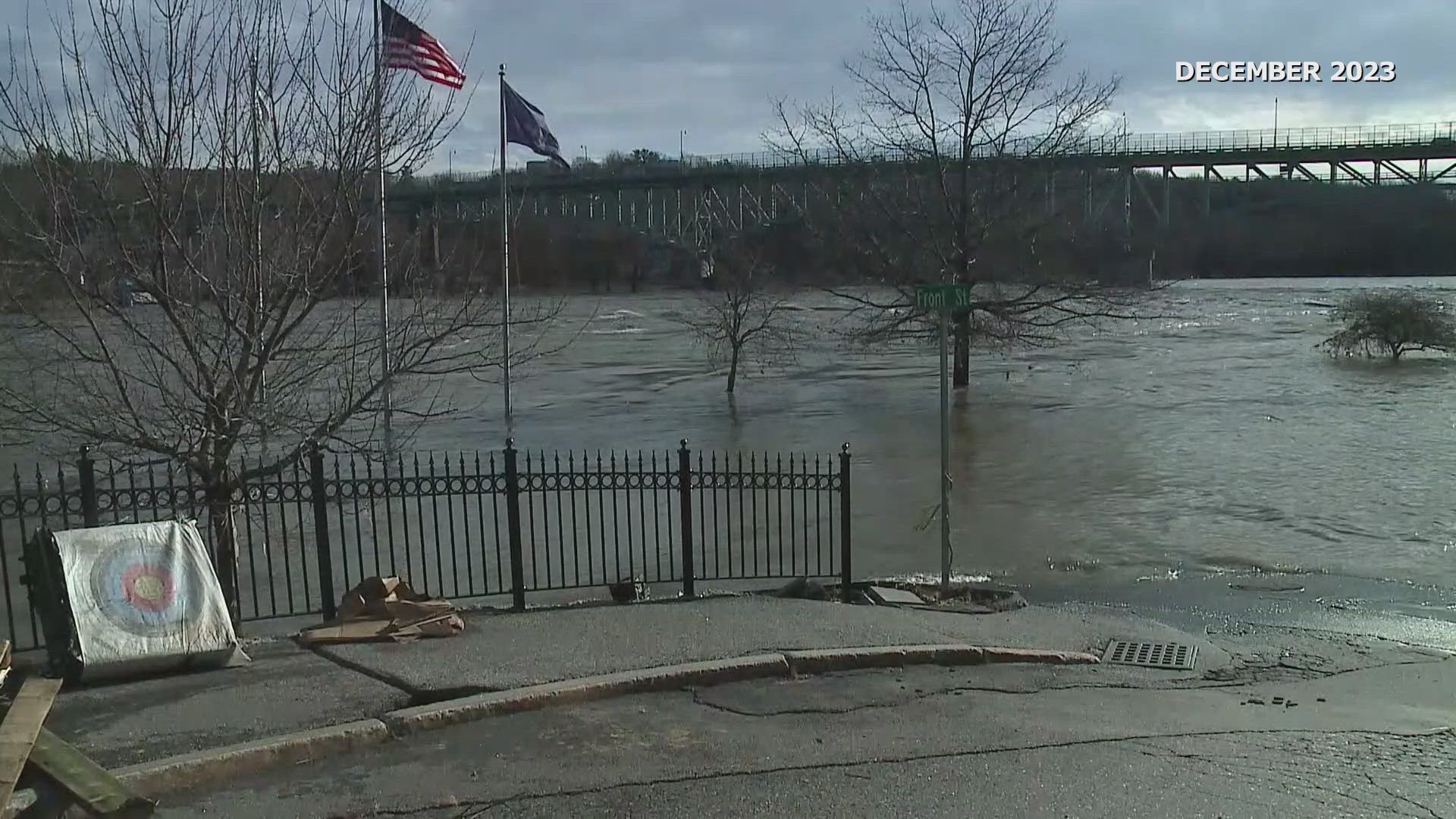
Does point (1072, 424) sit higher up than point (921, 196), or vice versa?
point (921, 196)

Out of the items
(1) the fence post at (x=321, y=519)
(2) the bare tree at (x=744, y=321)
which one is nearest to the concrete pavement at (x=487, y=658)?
(1) the fence post at (x=321, y=519)

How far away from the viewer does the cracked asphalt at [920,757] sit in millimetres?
5566

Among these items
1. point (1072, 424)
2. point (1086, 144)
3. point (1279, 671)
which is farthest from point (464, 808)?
point (1086, 144)

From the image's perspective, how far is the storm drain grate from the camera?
28.6ft

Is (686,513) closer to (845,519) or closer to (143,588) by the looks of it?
(845,519)

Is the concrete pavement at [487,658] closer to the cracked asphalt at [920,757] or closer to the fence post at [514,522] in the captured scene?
the fence post at [514,522]

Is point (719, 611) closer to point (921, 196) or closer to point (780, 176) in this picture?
point (921, 196)

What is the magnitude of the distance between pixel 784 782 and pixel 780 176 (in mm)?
53422

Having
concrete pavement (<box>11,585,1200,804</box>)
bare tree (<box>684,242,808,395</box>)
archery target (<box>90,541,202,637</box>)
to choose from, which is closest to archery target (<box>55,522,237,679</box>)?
archery target (<box>90,541,202,637</box>)

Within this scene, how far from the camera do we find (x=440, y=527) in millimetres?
15391

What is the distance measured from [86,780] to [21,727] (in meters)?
0.63

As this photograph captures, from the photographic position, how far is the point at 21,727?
5484 mm

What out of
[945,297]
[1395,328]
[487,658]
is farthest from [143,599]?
[1395,328]

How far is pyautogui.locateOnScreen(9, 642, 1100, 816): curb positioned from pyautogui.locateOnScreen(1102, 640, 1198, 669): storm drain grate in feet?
0.80
